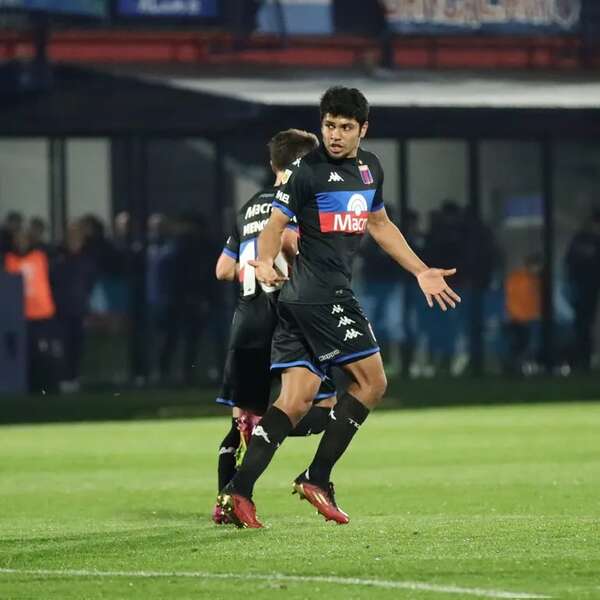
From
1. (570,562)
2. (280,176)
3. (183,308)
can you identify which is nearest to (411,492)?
(280,176)

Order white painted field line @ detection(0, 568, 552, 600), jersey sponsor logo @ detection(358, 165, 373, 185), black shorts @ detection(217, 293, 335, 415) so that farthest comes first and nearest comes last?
black shorts @ detection(217, 293, 335, 415)
jersey sponsor logo @ detection(358, 165, 373, 185)
white painted field line @ detection(0, 568, 552, 600)

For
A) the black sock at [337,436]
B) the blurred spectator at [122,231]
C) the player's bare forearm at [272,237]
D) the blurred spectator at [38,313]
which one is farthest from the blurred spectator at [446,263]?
the player's bare forearm at [272,237]

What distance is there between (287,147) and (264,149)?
1600 centimetres

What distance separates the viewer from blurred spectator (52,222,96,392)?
26.3 m

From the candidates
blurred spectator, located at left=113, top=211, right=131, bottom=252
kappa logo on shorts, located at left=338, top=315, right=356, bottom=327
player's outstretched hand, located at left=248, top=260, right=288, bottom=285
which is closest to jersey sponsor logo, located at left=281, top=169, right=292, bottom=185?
player's outstretched hand, located at left=248, top=260, right=288, bottom=285

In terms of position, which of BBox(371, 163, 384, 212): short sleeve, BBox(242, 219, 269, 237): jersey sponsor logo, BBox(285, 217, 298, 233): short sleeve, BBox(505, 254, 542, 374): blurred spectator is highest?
BBox(371, 163, 384, 212): short sleeve

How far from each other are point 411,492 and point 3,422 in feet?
29.2

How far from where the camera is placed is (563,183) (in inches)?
1154

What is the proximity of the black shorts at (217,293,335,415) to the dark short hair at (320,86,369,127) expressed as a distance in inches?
51.9

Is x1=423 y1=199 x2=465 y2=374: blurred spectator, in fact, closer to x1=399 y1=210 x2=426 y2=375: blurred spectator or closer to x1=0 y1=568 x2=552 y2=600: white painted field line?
x1=399 y1=210 x2=426 y2=375: blurred spectator

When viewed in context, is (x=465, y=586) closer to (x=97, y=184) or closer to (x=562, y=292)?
(x=97, y=184)

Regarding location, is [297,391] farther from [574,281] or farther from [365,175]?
[574,281]

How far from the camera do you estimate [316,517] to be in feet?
37.2

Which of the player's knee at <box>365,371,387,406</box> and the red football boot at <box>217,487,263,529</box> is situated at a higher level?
the player's knee at <box>365,371,387,406</box>
